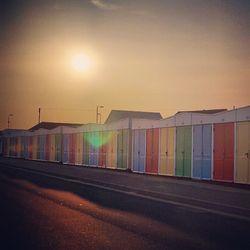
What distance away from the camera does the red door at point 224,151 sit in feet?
89.0

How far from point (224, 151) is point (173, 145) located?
5.73 meters

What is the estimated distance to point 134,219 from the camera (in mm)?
13250

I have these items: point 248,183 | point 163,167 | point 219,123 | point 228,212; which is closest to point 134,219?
point 228,212

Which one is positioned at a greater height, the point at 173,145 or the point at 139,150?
the point at 173,145

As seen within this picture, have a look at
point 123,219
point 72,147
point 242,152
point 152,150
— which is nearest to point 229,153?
point 242,152

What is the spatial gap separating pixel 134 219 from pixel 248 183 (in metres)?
13.6

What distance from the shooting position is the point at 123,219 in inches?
521

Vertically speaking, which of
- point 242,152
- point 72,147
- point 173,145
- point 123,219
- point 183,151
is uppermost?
point 173,145

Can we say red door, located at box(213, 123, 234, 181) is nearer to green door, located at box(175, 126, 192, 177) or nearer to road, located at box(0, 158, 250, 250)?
green door, located at box(175, 126, 192, 177)

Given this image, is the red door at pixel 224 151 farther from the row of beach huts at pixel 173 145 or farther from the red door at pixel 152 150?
the red door at pixel 152 150

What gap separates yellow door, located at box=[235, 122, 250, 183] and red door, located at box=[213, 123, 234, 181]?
1.54ft

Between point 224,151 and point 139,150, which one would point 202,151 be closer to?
point 224,151

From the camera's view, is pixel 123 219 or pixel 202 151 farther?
pixel 202 151

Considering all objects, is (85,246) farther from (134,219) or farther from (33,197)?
(33,197)
